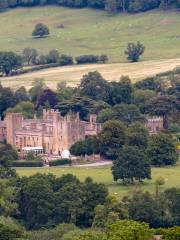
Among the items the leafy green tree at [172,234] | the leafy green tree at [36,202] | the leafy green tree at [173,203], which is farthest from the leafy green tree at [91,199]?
the leafy green tree at [172,234]

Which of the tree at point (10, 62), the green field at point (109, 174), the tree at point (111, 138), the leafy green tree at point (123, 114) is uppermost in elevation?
the tree at point (10, 62)

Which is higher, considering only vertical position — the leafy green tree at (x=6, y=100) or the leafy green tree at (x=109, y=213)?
the leafy green tree at (x=6, y=100)

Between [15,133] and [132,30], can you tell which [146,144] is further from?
[132,30]

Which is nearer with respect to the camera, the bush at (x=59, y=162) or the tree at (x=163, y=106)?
the bush at (x=59, y=162)

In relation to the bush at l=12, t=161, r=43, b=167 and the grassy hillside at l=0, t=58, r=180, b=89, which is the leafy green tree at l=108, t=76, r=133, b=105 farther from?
the bush at l=12, t=161, r=43, b=167

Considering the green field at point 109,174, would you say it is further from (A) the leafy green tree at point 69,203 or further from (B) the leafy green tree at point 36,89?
(B) the leafy green tree at point 36,89
